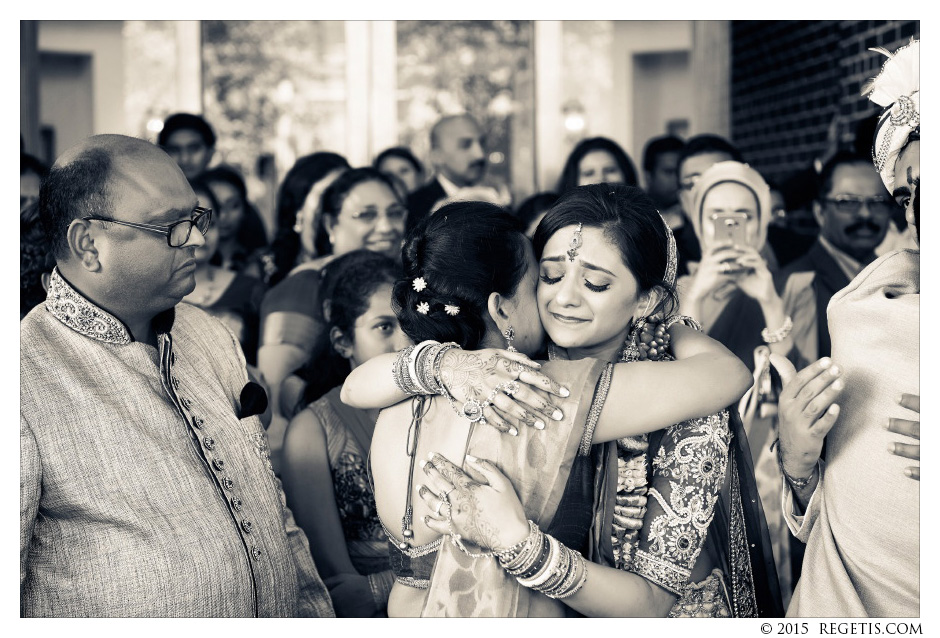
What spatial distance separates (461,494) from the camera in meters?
1.58

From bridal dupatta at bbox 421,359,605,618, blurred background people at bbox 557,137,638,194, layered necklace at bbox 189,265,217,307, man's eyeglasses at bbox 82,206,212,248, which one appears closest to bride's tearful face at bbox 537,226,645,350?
bridal dupatta at bbox 421,359,605,618

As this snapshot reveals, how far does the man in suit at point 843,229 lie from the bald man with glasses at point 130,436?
238 cm

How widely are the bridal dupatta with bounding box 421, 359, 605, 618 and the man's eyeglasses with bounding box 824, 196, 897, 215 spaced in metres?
2.56

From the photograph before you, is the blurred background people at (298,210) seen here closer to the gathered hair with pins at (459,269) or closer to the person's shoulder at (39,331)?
the person's shoulder at (39,331)

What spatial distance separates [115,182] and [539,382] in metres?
0.94

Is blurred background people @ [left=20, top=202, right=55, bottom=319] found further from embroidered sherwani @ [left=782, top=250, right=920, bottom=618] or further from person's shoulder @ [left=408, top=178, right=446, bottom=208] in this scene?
person's shoulder @ [left=408, top=178, right=446, bottom=208]

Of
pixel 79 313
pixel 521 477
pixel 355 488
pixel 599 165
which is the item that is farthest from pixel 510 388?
pixel 599 165

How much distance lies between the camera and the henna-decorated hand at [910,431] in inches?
66.2

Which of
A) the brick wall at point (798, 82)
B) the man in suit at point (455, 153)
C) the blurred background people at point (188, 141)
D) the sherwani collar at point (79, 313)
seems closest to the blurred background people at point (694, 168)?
the brick wall at point (798, 82)

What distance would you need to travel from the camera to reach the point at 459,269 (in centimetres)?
172

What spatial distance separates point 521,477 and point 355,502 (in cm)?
98

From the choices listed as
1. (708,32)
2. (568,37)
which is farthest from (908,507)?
(568,37)

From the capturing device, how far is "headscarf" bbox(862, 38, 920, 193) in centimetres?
179
